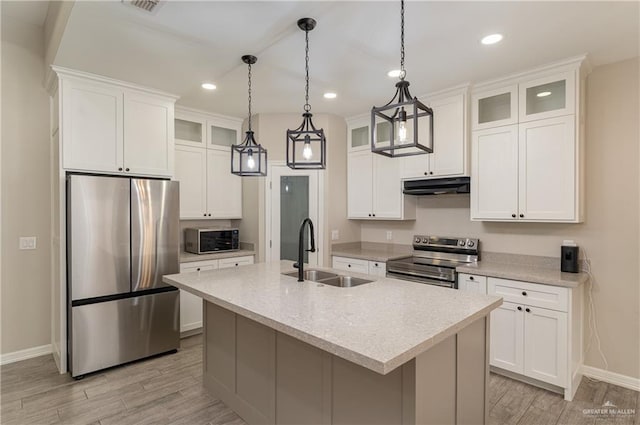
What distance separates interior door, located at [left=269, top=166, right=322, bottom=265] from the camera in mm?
4438

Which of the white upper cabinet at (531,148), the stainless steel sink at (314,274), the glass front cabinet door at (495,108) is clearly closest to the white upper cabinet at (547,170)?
the white upper cabinet at (531,148)

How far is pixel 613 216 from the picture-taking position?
289cm

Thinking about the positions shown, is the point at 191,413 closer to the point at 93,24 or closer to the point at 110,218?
the point at 110,218

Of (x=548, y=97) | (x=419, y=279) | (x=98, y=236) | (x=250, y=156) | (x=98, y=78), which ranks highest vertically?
(x=98, y=78)

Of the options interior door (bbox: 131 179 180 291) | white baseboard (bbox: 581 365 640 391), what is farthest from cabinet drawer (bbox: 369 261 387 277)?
interior door (bbox: 131 179 180 291)

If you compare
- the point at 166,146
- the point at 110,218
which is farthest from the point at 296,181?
the point at 110,218

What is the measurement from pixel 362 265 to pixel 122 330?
101 inches

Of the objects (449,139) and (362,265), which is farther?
(362,265)

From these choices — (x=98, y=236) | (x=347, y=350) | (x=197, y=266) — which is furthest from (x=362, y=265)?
(x=347, y=350)

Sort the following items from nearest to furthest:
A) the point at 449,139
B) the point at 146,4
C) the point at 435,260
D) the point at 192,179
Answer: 1. the point at 146,4
2. the point at 449,139
3. the point at 435,260
4. the point at 192,179

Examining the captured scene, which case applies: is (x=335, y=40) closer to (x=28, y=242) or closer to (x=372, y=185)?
(x=372, y=185)

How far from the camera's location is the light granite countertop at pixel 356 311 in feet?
4.28

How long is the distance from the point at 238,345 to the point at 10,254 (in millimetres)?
2644

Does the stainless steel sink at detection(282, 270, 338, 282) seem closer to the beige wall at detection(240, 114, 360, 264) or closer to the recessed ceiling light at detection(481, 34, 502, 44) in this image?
the beige wall at detection(240, 114, 360, 264)
